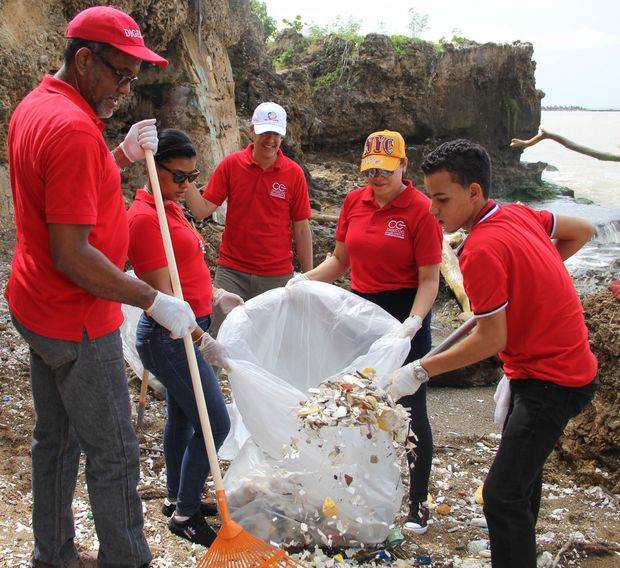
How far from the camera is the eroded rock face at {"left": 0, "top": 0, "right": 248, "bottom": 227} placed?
17.3ft

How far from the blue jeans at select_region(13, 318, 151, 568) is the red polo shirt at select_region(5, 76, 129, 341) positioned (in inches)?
2.8

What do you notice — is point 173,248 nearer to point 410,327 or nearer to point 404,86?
point 410,327

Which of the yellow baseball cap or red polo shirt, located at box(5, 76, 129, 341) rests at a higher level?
the yellow baseball cap

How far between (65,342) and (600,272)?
24.2 ft

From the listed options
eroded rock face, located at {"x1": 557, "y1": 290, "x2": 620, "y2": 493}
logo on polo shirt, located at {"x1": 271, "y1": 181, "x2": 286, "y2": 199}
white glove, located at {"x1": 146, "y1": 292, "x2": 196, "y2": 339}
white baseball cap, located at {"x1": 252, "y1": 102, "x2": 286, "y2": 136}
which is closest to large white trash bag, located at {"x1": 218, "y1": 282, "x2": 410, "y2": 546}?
white glove, located at {"x1": 146, "y1": 292, "x2": 196, "y2": 339}

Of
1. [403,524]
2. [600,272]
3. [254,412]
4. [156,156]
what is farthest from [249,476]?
[600,272]

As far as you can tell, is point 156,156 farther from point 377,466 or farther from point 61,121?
point 377,466

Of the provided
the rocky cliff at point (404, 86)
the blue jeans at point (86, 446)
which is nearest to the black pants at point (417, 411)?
the blue jeans at point (86, 446)

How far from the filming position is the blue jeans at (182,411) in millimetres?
2660

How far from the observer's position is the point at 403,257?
3.11 m

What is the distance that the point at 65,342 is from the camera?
2057mm

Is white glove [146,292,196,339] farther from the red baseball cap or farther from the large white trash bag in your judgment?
the red baseball cap

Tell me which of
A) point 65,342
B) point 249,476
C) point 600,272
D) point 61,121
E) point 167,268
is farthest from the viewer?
point 600,272

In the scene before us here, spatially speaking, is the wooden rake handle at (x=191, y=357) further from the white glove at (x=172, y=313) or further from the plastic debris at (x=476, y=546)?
the plastic debris at (x=476, y=546)
